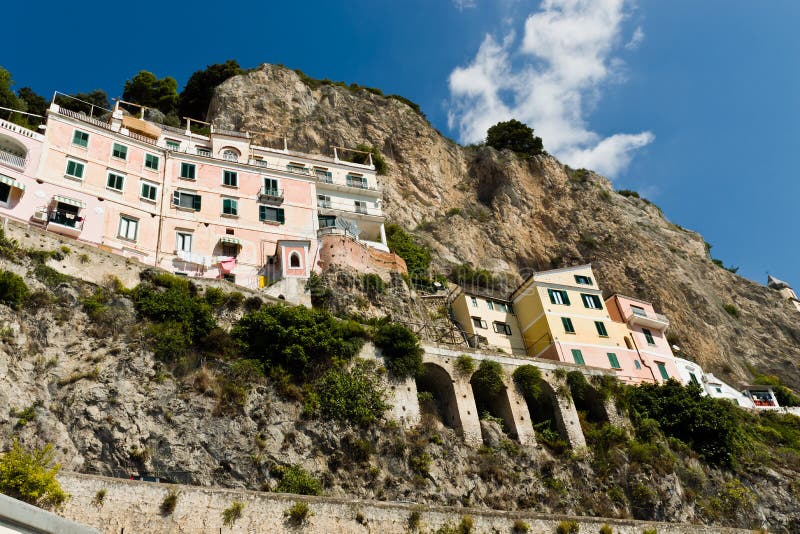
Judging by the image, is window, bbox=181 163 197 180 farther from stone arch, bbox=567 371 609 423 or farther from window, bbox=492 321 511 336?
stone arch, bbox=567 371 609 423

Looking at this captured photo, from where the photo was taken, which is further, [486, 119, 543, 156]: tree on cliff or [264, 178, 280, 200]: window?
[486, 119, 543, 156]: tree on cliff

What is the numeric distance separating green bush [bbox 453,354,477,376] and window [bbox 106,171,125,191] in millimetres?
21165

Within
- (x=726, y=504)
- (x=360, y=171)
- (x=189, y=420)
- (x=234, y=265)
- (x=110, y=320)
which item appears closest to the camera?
(x=189, y=420)

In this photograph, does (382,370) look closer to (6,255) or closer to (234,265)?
(234,265)

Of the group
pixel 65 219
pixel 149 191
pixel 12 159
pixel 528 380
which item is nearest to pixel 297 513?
pixel 528 380

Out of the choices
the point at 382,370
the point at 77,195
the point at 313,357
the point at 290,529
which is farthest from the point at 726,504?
the point at 77,195

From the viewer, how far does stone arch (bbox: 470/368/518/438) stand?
3275cm

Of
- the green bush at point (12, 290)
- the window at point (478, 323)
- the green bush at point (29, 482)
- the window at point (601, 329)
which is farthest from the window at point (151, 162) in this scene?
the window at point (601, 329)

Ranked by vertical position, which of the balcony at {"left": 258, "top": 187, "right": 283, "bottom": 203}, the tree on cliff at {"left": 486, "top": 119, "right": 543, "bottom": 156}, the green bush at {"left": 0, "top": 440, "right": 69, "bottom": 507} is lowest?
the green bush at {"left": 0, "top": 440, "right": 69, "bottom": 507}

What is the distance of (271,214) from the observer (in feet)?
136

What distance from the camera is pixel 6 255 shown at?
86.8ft

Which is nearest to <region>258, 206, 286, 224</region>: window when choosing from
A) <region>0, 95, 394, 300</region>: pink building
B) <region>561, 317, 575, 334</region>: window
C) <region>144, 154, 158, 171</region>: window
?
<region>0, 95, 394, 300</region>: pink building

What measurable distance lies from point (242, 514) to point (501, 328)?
1151 inches

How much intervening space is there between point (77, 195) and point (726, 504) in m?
37.1
